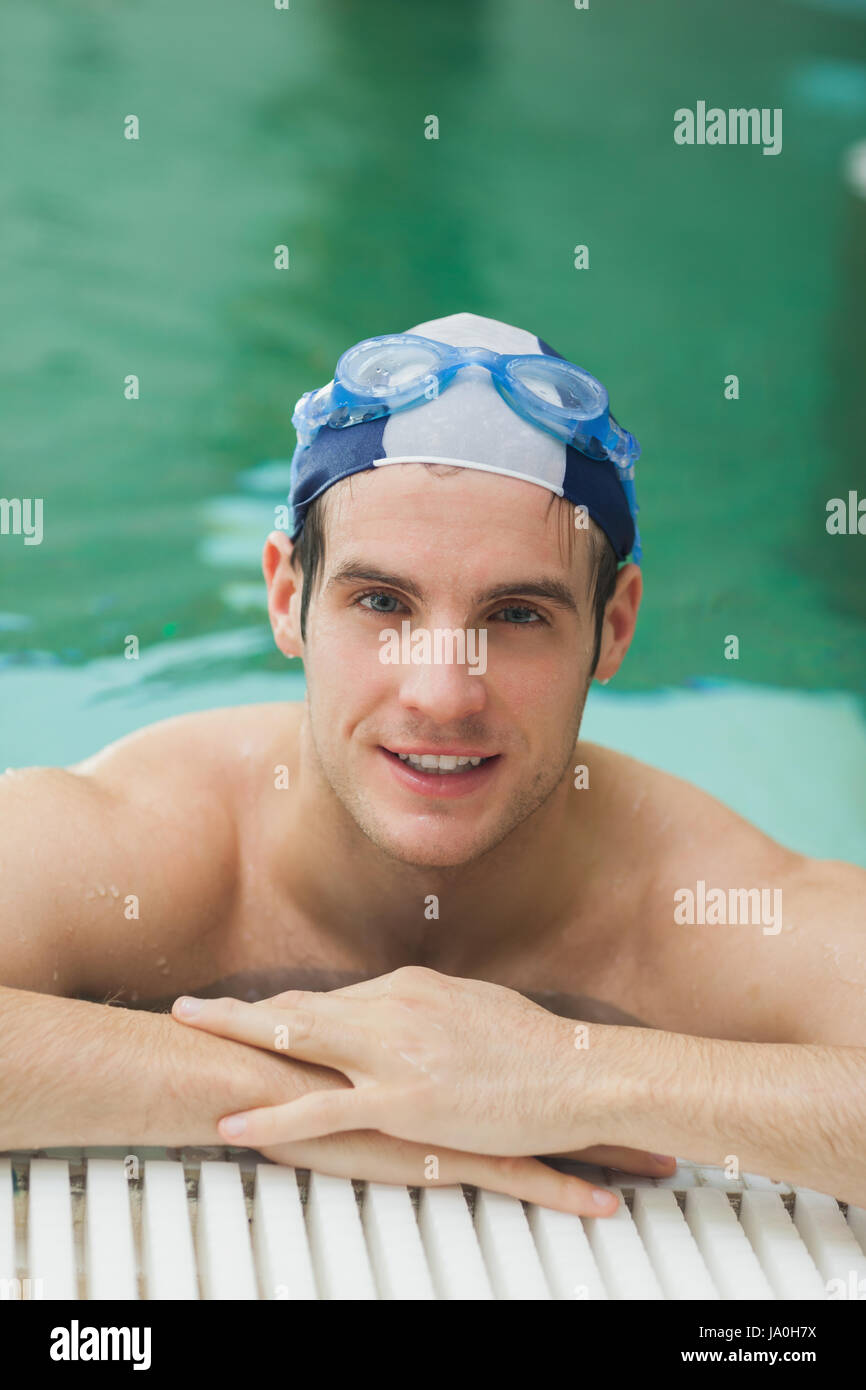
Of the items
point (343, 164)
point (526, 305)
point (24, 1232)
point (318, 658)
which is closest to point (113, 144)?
point (343, 164)

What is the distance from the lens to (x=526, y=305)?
31.3ft

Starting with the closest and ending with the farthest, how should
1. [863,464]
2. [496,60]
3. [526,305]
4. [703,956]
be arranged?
1. [703,956]
2. [863,464]
3. [526,305]
4. [496,60]

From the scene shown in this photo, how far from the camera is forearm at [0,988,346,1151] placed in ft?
7.62

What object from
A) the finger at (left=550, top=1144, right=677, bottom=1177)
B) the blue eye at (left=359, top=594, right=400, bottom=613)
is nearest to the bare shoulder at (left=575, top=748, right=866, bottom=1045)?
the finger at (left=550, top=1144, right=677, bottom=1177)

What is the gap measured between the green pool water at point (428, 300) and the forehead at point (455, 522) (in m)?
3.14

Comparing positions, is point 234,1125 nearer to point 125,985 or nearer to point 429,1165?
point 429,1165

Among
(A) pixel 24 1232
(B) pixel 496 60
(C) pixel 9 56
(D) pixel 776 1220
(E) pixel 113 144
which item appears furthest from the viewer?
(B) pixel 496 60

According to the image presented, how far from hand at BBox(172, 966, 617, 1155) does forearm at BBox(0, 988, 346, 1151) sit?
0.11 feet

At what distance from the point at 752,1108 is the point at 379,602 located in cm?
110

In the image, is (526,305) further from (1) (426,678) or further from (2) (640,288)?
(1) (426,678)

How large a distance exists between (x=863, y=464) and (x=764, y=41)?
295 inches

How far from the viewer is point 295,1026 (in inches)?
96.0

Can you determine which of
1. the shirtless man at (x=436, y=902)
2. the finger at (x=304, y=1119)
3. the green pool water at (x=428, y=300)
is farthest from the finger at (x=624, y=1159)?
the green pool water at (x=428, y=300)

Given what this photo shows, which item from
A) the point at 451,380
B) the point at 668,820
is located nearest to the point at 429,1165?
the point at 668,820
